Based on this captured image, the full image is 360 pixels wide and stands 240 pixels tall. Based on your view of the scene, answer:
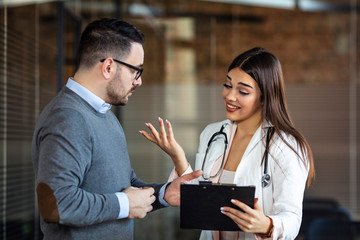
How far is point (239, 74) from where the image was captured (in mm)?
2312

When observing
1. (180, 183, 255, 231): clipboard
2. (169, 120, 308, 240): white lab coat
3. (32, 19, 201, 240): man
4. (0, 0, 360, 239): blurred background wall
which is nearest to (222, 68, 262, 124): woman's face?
(169, 120, 308, 240): white lab coat

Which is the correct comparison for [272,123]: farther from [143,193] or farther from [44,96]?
[44,96]

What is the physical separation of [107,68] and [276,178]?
0.89 meters

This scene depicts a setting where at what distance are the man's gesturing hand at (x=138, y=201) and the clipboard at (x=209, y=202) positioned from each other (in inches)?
5.2

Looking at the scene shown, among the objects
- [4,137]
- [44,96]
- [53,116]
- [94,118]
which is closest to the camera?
[53,116]

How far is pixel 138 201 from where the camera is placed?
182 centimetres

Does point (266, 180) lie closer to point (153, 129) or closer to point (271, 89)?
point (271, 89)

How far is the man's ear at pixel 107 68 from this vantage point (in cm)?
188

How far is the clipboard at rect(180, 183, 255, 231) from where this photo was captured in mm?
1838

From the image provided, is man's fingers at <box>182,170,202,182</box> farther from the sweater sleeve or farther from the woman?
the sweater sleeve

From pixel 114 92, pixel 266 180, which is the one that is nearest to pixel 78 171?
pixel 114 92

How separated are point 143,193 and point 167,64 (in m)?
3.86

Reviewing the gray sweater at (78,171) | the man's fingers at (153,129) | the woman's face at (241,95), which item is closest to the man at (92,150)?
the gray sweater at (78,171)

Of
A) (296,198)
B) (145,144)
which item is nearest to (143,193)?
(296,198)
